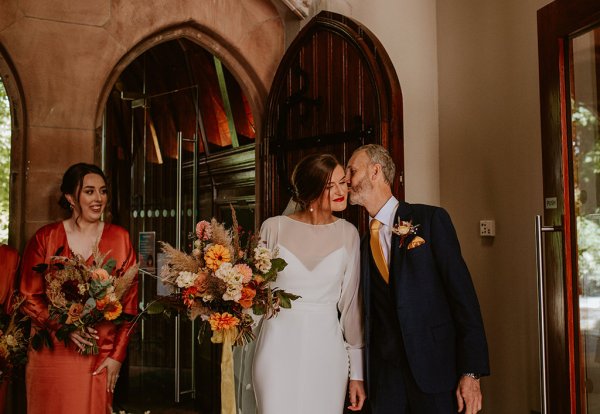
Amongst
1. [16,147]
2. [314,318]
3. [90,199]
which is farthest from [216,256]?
[16,147]

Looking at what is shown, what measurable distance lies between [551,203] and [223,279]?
4.88ft

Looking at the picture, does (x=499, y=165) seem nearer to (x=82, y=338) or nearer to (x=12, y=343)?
(x=82, y=338)

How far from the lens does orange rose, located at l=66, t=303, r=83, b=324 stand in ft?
8.24

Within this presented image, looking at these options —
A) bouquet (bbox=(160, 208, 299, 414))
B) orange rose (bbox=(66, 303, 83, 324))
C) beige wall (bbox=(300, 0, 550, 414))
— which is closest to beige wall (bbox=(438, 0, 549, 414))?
beige wall (bbox=(300, 0, 550, 414))

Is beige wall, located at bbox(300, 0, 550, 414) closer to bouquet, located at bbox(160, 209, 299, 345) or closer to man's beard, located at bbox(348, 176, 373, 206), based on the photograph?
man's beard, located at bbox(348, 176, 373, 206)

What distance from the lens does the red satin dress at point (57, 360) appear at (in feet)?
8.96

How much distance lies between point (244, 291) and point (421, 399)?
0.80 m

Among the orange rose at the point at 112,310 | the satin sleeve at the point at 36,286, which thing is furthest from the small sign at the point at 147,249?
the orange rose at the point at 112,310

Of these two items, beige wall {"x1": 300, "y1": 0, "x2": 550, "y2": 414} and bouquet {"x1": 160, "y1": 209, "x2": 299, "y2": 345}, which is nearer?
bouquet {"x1": 160, "y1": 209, "x2": 299, "y2": 345}

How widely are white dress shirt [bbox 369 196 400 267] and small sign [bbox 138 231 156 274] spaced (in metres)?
3.45

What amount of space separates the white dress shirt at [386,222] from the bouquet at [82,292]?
1.14m

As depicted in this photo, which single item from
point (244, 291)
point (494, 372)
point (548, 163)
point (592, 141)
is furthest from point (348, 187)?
point (494, 372)

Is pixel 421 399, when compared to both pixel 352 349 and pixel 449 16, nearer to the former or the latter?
pixel 352 349

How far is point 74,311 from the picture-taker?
2520mm
